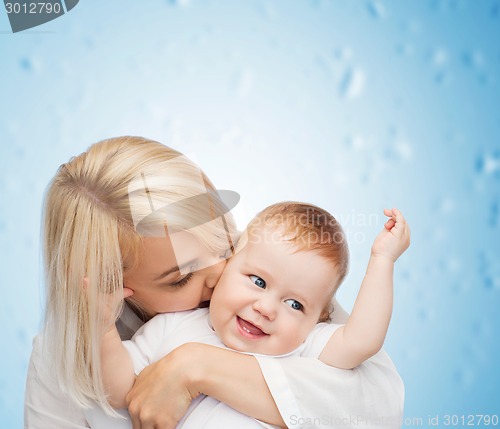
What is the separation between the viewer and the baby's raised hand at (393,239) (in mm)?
1114

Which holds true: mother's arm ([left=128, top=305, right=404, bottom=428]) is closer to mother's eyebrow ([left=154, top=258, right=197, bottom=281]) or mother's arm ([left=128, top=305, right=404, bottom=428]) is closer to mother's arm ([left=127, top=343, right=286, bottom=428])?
mother's arm ([left=127, top=343, right=286, bottom=428])

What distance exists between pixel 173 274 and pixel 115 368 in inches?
6.4

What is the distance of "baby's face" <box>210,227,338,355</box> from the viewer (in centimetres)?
110

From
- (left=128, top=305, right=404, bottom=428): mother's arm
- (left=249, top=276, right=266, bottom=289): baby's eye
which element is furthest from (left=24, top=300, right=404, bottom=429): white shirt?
(left=249, top=276, right=266, bottom=289): baby's eye

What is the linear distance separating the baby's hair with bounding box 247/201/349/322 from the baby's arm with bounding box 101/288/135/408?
268 millimetres

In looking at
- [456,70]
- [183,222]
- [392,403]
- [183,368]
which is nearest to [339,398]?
[392,403]

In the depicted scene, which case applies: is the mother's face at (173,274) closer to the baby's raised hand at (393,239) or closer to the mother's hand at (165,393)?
the mother's hand at (165,393)

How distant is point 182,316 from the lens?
3.86ft

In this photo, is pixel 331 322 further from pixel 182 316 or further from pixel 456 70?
pixel 456 70

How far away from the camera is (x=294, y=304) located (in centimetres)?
112

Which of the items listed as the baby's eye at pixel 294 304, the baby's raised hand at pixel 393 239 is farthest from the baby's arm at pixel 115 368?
the baby's raised hand at pixel 393 239

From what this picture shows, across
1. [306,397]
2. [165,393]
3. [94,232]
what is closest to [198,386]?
[165,393]

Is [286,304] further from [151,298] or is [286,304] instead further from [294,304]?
[151,298]

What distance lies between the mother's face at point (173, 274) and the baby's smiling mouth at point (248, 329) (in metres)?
0.08
